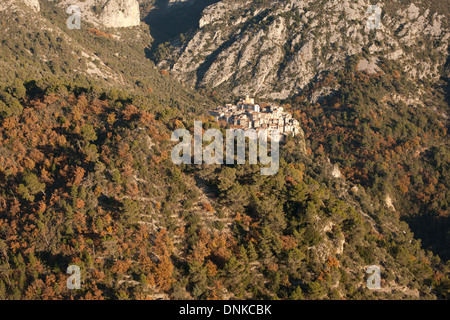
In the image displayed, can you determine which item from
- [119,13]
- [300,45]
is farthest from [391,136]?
[119,13]

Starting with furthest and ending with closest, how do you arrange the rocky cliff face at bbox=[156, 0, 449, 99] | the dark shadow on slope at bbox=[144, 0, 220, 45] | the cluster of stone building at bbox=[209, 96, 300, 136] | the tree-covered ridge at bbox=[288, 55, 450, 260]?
the dark shadow on slope at bbox=[144, 0, 220, 45], the rocky cliff face at bbox=[156, 0, 449, 99], the cluster of stone building at bbox=[209, 96, 300, 136], the tree-covered ridge at bbox=[288, 55, 450, 260]

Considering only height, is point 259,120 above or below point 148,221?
above

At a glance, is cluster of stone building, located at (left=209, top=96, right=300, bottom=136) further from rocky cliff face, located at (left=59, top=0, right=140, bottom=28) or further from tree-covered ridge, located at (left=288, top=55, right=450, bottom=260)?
rocky cliff face, located at (left=59, top=0, right=140, bottom=28)

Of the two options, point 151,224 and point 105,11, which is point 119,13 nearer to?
point 105,11

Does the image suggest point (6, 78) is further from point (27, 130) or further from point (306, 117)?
point (306, 117)

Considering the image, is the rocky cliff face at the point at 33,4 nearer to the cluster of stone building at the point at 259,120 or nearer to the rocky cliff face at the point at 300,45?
the rocky cliff face at the point at 300,45

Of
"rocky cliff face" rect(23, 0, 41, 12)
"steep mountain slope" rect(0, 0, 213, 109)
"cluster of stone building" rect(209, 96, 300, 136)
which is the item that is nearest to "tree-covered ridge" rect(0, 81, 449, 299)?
"cluster of stone building" rect(209, 96, 300, 136)

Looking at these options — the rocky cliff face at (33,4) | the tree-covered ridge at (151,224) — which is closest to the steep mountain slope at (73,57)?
the rocky cliff face at (33,4)
